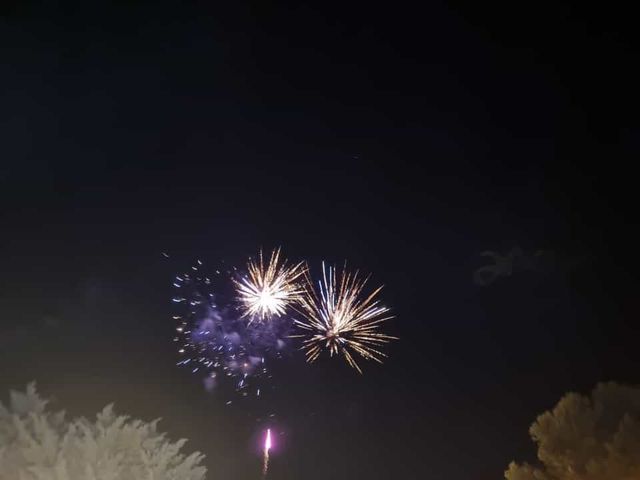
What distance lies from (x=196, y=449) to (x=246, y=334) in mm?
4732

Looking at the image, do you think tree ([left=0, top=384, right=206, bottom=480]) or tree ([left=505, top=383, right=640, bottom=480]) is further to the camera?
tree ([left=505, top=383, right=640, bottom=480])

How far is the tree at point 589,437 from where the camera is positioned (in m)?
17.0

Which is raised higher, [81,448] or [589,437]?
[81,448]

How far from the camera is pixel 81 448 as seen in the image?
14250 millimetres

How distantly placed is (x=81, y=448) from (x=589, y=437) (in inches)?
637

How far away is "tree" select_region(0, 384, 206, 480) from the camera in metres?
13.8

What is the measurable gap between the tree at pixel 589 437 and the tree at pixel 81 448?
11801 mm

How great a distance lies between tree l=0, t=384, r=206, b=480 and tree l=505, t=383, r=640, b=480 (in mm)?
11801

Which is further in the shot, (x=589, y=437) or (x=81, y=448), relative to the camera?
(x=589, y=437)

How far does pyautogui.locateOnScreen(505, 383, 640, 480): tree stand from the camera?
17000 millimetres

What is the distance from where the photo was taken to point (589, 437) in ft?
58.7

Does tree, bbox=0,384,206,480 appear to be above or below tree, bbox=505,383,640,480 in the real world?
above

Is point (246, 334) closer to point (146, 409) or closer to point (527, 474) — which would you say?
point (146, 409)

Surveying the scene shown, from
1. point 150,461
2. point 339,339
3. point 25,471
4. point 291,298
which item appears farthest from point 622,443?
point 25,471
